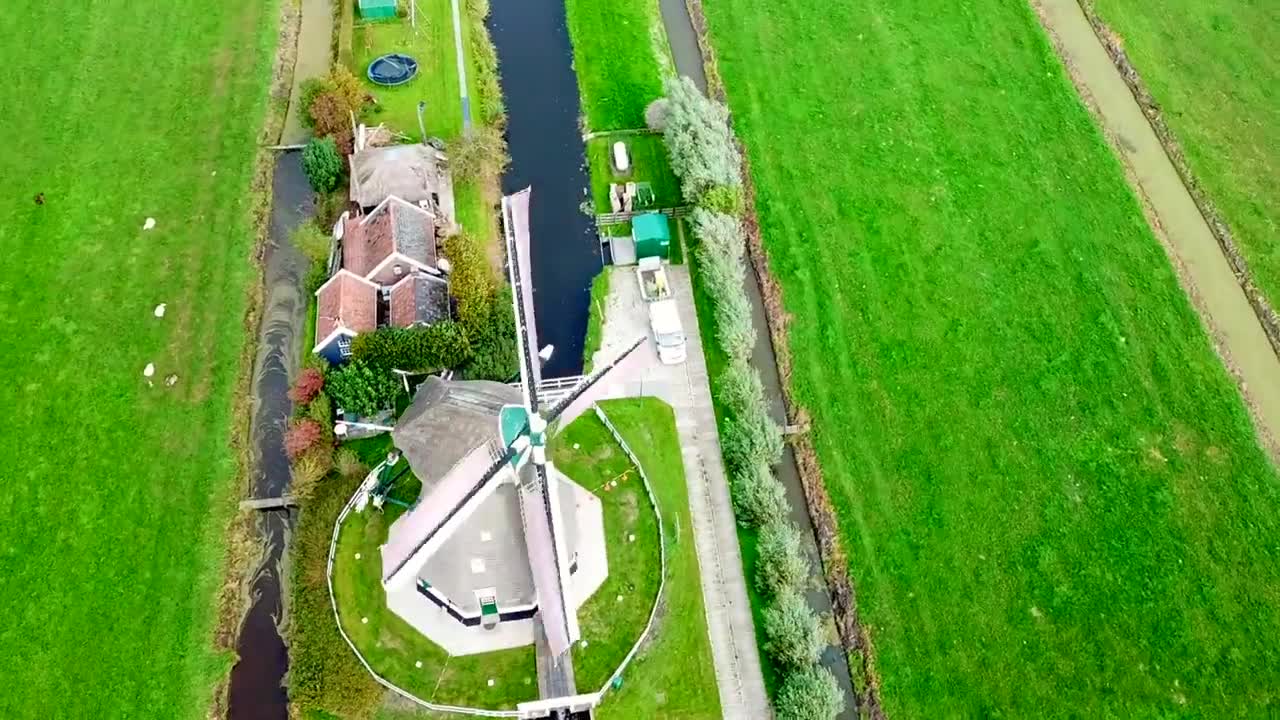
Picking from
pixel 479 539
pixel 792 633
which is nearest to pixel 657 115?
pixel 479 539

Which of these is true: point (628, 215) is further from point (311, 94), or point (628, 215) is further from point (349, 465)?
point (349, 465)

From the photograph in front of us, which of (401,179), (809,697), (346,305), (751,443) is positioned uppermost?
(401,179)

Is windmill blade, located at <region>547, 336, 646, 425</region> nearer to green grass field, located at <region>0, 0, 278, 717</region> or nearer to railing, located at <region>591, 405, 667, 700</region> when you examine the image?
railing, located at <region>591, 405, 667, 700</region>

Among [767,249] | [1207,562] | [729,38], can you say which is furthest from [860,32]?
[1207,562]

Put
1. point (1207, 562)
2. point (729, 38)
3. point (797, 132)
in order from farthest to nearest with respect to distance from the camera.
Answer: point (729, 38), point (797, 132), point (1207, 562)

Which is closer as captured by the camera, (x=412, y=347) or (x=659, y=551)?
(x=659, y=551)

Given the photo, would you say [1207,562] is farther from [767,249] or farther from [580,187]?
[580,187]
